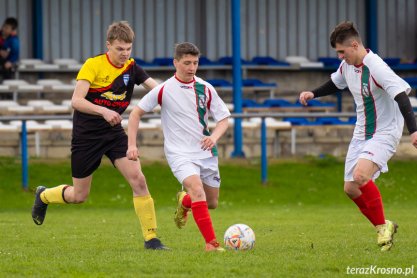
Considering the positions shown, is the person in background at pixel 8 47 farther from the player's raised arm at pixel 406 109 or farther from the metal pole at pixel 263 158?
the player's raised arm at pixel 406 109

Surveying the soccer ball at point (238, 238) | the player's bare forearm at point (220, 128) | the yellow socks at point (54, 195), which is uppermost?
the player's bare forearm at point (220, 128)

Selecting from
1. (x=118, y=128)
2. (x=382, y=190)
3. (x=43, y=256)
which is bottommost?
(x=382, y=190)

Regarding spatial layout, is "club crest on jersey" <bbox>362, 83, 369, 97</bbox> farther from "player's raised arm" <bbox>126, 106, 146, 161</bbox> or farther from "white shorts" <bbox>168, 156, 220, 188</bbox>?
"player's raised arm" <bbox>126, 106, 146, 161</bbox>

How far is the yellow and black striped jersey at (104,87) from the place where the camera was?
32.1ft

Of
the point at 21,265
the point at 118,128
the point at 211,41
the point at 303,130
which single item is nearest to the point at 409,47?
the point at 211,41

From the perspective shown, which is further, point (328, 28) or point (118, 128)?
point (328, 28)

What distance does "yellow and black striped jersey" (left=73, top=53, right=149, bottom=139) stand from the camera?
979cm

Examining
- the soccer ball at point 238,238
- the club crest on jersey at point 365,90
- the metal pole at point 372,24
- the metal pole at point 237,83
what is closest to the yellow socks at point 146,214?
the soccer ball at point 238,238

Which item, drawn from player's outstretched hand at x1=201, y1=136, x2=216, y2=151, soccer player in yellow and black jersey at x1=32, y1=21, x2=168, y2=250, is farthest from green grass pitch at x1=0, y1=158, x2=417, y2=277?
player's outstretched hand at x1=201, y1=136, x2=216, y2=151

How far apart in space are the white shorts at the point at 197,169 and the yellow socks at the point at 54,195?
56.7 inches

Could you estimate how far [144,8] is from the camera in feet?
88.5

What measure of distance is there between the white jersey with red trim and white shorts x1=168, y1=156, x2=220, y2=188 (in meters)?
0.05

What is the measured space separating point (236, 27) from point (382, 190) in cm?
452

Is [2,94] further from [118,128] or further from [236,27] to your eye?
[118,128]
